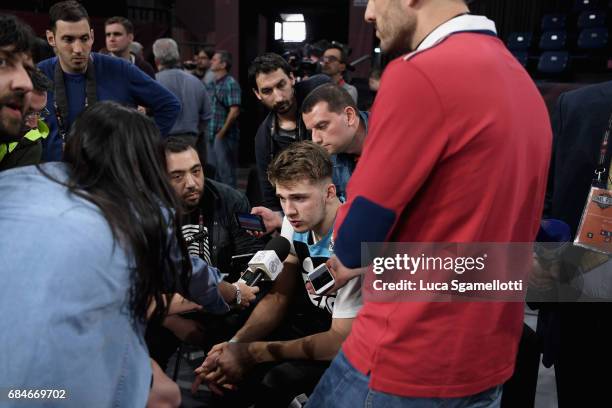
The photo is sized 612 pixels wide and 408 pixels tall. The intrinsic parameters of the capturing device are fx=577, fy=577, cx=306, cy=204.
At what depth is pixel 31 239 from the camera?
993mm

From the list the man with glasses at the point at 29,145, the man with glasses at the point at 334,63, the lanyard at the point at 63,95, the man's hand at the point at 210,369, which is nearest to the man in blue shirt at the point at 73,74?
the lanyard at the point at 63,95

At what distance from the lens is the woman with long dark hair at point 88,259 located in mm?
996

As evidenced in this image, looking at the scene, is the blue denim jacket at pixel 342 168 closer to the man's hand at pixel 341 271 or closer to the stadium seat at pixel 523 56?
the man's hand at pixel 341 271

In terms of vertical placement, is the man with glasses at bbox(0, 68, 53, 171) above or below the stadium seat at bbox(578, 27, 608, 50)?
below

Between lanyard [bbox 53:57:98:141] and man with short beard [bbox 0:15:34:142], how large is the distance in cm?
157

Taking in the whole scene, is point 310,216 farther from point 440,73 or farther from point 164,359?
point 440,73

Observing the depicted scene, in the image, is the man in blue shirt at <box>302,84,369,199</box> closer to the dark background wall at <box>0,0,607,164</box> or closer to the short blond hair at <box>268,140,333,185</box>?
the short blond hair at <box>268,140,333,185</box>

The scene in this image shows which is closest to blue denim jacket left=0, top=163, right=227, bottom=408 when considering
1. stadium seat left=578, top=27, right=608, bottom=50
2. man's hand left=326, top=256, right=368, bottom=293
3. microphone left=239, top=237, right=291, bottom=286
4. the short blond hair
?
man's hand left=326, top=256, right=368, bottom=293

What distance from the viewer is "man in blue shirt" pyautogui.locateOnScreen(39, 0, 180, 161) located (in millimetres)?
2752

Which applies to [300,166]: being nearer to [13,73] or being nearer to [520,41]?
[13,73]

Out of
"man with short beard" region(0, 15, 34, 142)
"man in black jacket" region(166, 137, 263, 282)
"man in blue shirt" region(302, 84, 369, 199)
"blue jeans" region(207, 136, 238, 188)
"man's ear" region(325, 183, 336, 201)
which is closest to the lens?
"man with short beard" region(0, 15, 34, 142)

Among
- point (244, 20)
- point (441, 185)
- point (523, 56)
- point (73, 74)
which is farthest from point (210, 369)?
point (523, 56)

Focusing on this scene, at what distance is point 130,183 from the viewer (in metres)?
1.12

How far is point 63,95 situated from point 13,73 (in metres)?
1.72
